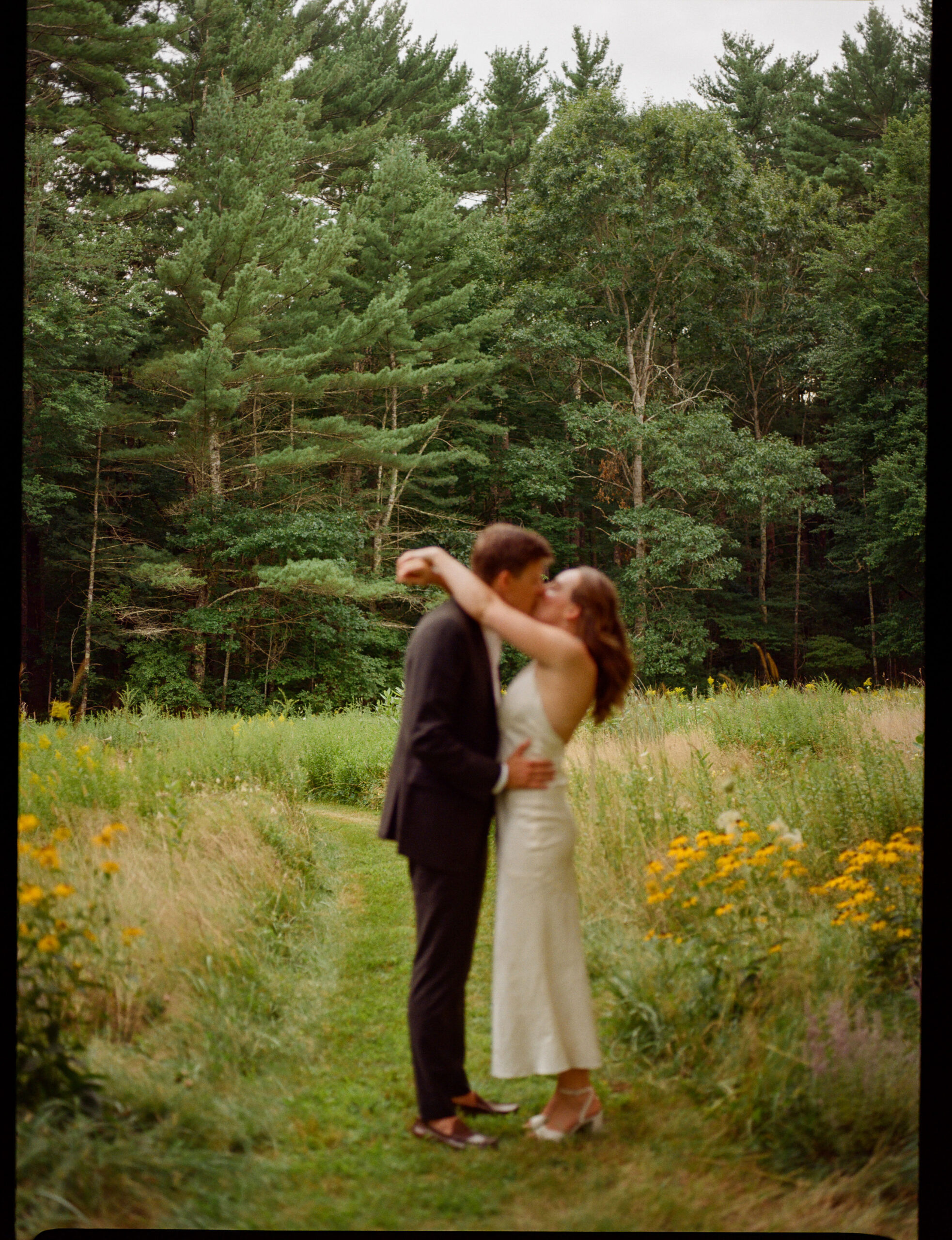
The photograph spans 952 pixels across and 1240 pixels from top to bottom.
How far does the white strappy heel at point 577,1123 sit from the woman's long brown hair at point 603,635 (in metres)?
1.15

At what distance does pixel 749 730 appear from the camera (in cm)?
621

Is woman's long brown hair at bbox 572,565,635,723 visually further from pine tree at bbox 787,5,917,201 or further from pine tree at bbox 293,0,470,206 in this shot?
pine tree at bbox 293,0,470,206

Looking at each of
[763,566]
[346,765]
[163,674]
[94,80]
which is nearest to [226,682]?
[163,674]

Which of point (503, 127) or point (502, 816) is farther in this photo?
point (503, 127)

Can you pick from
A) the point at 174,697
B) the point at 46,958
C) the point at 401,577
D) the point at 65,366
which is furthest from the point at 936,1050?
the point at 65,366

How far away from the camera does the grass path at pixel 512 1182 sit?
2.56 meters

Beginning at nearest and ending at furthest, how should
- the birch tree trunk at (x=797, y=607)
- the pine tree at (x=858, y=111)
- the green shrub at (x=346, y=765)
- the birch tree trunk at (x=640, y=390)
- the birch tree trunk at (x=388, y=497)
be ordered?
the pine tree at (x=858, y=111) < the green shrub at (x=346, y=765) < the birch tree trunk at (x=797, y=607) < the birch tree trunk at (x=640, y=390) < the birch tree trunk at (x=388, y=497)

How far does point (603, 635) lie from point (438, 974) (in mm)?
1146

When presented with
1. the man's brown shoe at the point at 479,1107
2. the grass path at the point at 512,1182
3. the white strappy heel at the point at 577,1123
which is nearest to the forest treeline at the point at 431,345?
the grass path at the point at 512,1182

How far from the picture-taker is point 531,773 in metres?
2.66

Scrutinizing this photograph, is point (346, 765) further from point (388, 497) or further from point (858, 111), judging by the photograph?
point (858, 111)

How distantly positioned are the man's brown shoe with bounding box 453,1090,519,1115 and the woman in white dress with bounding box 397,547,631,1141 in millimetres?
103

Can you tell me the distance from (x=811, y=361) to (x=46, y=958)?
6.35 m

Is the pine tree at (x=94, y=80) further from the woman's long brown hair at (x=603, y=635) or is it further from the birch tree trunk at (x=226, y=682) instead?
the woman's long brown hair at (x=603, y=635)
